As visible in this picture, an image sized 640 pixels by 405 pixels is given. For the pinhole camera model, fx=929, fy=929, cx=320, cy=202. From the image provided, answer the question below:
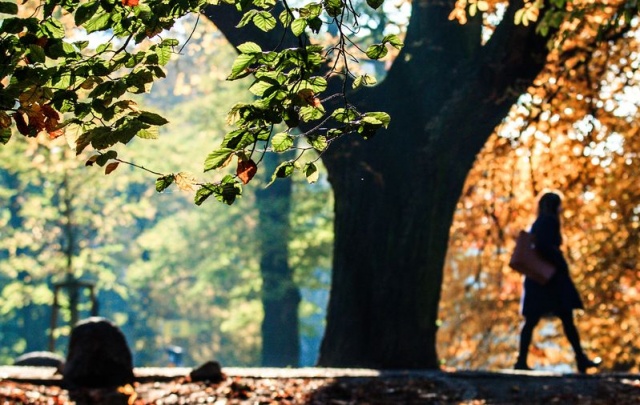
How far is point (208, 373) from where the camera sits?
7.32 metres

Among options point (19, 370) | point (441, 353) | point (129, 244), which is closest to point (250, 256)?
point (441, 353)

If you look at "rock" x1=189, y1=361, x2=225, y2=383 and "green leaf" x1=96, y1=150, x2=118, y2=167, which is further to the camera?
"rock" x1=189, y1=361, x2=225, y2=383

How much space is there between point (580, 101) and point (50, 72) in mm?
8414

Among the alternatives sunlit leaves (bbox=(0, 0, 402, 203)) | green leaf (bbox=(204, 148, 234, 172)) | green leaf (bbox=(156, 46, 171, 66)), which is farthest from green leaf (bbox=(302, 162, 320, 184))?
green leaf (bbox=(156, 46, 171, 66))

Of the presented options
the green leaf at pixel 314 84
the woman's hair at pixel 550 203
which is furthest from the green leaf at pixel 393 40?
the woman's hair at pixel 550 203

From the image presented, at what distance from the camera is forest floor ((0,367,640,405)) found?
6.61m

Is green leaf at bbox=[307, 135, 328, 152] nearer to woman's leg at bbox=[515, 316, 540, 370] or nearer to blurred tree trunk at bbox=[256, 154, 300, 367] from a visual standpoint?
woman's leg at bbox=[515, 316, 540, 370]

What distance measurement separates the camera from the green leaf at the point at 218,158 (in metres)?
3.18

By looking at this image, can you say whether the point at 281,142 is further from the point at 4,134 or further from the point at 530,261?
the point at 530,261

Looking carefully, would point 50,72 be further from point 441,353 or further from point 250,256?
point 250,256

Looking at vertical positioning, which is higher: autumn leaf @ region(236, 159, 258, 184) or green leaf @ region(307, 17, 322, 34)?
green leaf @ region(307, 17, 322, 34)

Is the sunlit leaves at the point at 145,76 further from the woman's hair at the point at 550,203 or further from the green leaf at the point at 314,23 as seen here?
the woman's hair at the point at 550,203

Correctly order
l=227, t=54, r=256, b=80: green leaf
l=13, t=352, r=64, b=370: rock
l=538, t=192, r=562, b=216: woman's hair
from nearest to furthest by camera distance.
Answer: l=227, t=54, r=256, b=80: green leaf, l=538, t=192, r=562, b=216: woman's hair, l=13, t=352, r=64, b=370: rock

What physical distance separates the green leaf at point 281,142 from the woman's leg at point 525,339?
6354 millimetres
